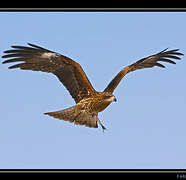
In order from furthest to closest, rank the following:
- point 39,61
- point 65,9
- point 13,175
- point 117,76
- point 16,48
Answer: point 117,76, point 39,61, point 16,48, point 65,9, point 13,175

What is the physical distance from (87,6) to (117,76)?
293cm

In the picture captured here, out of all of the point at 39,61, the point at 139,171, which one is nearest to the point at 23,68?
the point at 39,61

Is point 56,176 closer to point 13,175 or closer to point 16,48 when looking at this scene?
point 13,175

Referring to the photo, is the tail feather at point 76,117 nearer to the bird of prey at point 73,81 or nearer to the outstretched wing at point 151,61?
the bird of prey at point 73,81

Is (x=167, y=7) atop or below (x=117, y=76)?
atop

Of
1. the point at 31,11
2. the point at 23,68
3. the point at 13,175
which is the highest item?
the point at 31,11

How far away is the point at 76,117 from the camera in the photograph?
22.6 feet

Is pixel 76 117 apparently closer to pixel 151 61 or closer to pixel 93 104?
pixel 93 104

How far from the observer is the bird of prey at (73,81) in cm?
614

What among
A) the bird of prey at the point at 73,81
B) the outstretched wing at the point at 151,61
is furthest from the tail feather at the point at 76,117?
the outstretched wing at the point at 151,61

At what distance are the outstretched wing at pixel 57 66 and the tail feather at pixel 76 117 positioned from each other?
0.29 meters

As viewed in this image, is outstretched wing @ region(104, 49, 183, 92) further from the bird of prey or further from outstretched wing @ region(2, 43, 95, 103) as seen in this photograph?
outstretched wing @ region(2, 43, 95, 103)

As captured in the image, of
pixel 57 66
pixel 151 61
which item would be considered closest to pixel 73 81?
pixel 57 66

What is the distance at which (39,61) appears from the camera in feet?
20.7
